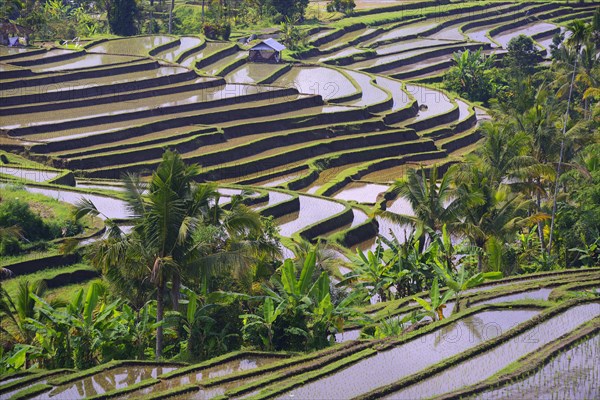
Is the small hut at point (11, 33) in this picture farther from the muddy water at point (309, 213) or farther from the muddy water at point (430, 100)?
the muddy water at point (309, 213)

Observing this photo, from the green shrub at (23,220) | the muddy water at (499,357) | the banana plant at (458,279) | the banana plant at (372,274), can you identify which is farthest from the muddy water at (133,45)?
the muddy water at (499,357)

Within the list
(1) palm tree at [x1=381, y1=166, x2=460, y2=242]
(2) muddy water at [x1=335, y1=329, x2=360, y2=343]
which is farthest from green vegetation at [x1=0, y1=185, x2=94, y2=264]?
(1) palm tree at [x1=381, y1=166, x2=460, y2=242]

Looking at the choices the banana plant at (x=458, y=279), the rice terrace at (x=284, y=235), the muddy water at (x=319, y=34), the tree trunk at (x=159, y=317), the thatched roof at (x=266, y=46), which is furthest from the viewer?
the muddy water at (x=319, y=34)

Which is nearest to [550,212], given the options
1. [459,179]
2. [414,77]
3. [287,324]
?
[459,179]

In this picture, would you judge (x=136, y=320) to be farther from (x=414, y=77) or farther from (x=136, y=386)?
(x=414, y=77)

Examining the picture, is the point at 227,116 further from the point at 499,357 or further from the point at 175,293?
the point at 499,357

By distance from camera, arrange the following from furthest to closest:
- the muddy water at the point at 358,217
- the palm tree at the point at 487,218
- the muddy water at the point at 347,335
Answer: the muddy water at the point at 358,217, the palm tree at the point at 487,218, the muddy water at the point at 347,335

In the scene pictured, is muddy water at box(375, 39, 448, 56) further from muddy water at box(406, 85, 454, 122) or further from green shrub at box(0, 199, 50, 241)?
green shrub at box(0, 199, 50, 241)
